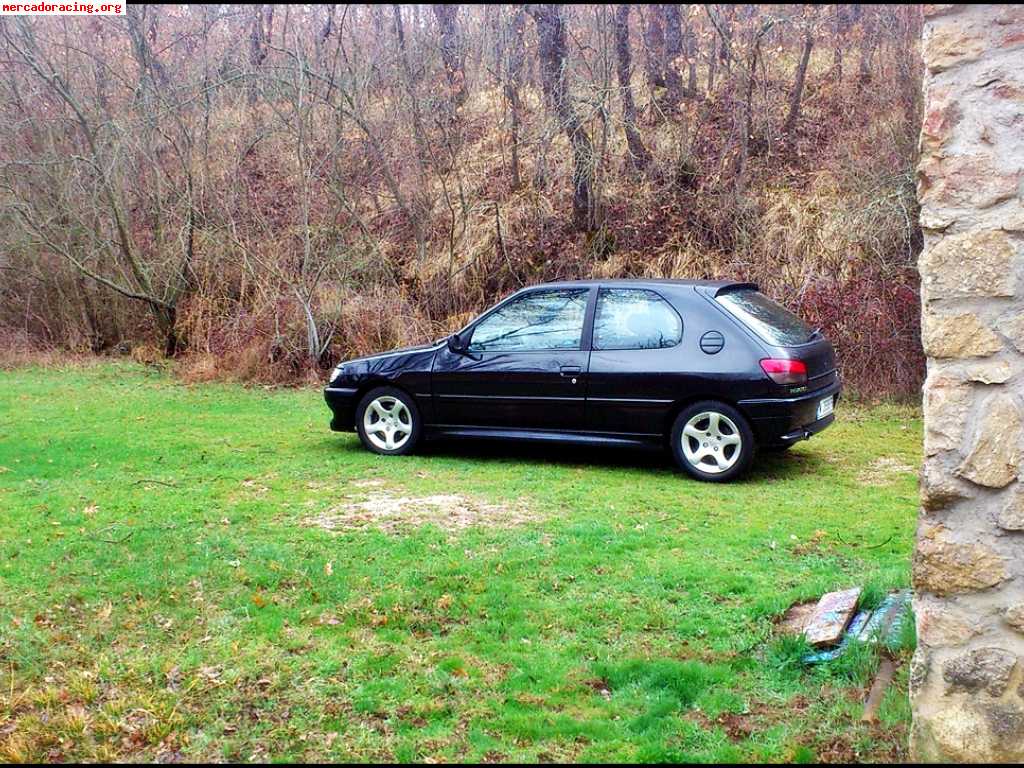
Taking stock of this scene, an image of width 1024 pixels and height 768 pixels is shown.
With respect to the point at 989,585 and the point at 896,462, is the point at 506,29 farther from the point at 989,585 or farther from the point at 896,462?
the point at 989,585

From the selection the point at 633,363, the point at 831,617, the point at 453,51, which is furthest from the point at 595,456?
the point at 453,51

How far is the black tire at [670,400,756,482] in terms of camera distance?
836 cm

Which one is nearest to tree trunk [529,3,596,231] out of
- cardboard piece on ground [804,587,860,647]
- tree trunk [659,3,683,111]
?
tree trunk [659,3,683,111]

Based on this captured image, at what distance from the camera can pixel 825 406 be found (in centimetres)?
877

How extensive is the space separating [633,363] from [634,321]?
16.1 inches

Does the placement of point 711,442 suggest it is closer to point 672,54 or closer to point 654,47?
point 672,54

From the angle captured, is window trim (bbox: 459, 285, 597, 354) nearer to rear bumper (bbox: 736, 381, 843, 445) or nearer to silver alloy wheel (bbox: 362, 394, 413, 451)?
silver alloy wheel (bbox: 362, 394, 413, 451)

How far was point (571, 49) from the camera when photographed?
62.5 ft

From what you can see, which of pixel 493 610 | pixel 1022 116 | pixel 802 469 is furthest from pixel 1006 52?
pixel 802 469

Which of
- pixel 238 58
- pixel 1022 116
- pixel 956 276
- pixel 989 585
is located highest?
pixel 238 58

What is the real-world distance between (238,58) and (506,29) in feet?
16.4

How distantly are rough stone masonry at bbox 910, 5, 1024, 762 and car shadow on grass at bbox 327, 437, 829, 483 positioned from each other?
5210mm

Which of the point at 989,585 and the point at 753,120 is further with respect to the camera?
the point at 753,120

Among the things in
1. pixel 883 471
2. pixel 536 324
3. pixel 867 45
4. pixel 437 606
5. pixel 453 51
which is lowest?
pixel 883 471
